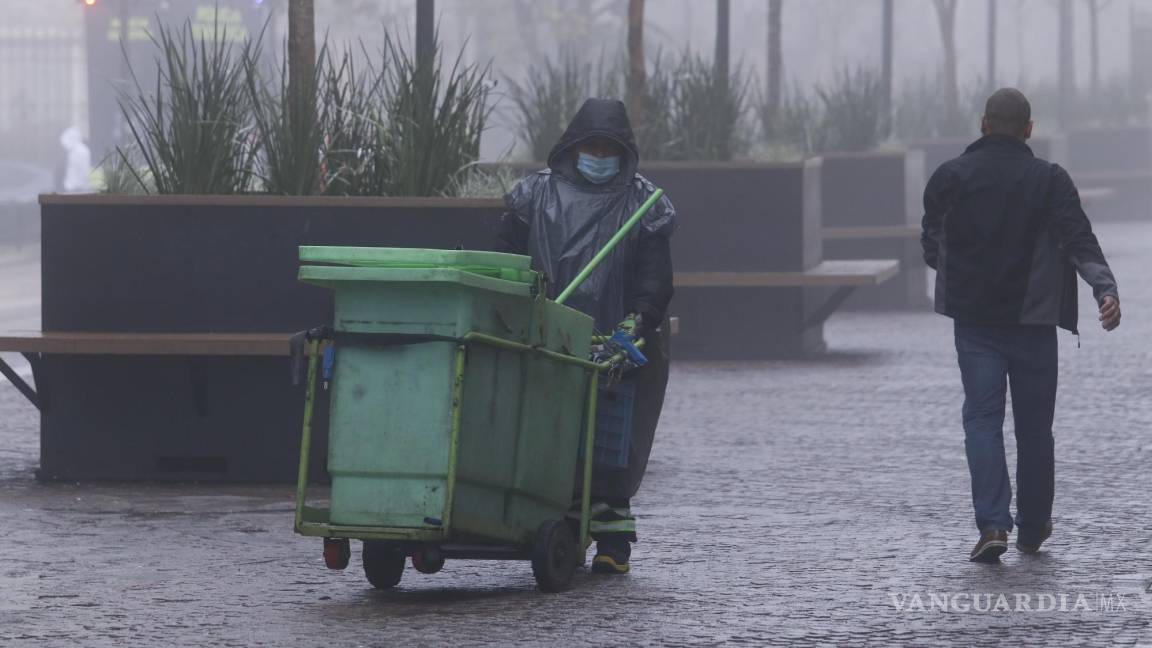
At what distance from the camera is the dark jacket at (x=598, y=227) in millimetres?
7910

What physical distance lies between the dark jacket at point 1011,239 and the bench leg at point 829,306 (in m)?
8.61

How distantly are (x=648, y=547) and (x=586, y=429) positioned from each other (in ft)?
3.08

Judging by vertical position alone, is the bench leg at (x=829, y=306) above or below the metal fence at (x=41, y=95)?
below

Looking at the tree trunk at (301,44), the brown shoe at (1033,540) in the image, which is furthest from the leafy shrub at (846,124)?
the brown shoe at (1033,540)

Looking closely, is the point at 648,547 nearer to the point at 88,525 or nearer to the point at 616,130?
the point at 616,130

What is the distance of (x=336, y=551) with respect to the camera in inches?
287

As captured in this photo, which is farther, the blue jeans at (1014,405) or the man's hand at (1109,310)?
the blue jeans at (1014,405)

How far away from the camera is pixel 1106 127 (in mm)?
42219

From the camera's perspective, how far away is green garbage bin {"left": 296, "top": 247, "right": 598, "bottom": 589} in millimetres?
7062

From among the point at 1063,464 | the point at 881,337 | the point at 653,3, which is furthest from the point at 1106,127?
the point at 653,3

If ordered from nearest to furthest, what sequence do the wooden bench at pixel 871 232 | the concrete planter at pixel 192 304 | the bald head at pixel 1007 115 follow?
the bald head at pixel 1007 115
the concrete planter at pixel 192 304
the wooden bench at pixel 871 232

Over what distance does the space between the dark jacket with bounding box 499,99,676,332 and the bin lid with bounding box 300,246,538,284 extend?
695mm

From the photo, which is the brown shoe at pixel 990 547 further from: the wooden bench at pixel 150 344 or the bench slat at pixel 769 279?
the bench slat at pixel 769 279

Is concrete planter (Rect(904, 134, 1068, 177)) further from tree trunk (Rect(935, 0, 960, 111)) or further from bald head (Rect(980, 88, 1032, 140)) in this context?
bald head (Rect(980, 88, 1032, 140))
